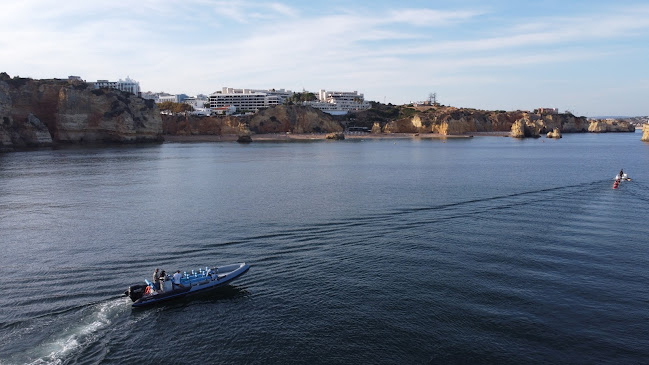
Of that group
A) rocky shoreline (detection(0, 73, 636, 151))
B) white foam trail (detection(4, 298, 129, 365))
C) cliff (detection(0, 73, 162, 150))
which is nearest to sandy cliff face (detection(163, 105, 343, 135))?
rocky shoreline (detection(0, 73, 636, 151))

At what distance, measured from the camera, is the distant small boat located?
24703 mm

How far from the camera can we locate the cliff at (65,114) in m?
119

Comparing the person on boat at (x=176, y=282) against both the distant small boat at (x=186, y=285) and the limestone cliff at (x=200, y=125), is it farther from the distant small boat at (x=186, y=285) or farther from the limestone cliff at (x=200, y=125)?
the limestone cliff at (x=200, y=125)

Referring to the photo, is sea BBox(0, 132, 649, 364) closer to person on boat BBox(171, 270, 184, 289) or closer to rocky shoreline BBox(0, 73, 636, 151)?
person on boat BBox(171, 270, 184, 289)

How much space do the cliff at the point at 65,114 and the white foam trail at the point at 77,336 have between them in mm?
112156

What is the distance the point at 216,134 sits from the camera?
183500mm

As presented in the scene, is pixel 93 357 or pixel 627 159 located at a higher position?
pixel 627 159

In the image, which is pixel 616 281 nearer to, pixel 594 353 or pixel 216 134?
pixel 594 353

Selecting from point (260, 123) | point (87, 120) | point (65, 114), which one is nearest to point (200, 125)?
point (260, 123)

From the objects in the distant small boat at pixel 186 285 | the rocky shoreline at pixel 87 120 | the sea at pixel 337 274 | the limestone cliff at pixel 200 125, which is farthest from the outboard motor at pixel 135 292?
the limestone cliff at pixel 200 125

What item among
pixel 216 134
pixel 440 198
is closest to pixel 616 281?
pixel 440 198

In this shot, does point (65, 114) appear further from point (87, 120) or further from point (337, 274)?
point (337, 274)

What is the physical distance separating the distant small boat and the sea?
2.09 ft

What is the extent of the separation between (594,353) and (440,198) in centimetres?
3134
